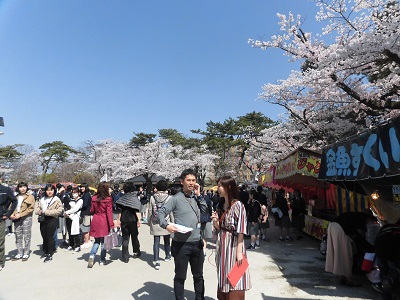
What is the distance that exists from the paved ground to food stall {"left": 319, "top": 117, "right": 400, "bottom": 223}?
5.53 feet

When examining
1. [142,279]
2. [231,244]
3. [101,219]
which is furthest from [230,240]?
[101,219]

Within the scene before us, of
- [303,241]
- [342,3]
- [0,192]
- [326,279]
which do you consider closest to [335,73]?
[342,3]

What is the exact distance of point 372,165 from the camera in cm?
382

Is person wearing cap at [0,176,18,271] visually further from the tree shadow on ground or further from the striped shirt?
the striped shirt

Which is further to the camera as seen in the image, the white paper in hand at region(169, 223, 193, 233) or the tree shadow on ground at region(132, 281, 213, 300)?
the tree shadow on ground at region(132, 281, 213, 300)

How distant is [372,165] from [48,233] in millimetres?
6633

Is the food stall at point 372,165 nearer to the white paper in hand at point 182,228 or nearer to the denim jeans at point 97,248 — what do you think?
the white paper in hand at point 182,228

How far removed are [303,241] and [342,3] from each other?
26.2 feet

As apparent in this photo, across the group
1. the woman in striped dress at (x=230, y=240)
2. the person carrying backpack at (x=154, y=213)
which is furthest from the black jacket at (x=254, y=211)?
the woman in striped dress at (x=230, y=240)

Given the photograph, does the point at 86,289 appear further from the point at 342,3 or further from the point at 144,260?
the point at 342,3

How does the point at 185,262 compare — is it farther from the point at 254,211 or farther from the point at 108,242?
the point at 254,211

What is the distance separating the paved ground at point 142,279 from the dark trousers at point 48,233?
0.31 m

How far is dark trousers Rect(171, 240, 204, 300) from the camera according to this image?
3287 millimetres

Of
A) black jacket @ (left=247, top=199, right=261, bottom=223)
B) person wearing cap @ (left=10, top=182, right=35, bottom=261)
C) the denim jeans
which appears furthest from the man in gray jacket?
person wearing cap @ (left=10, top=182, right=35, bottom=261)
